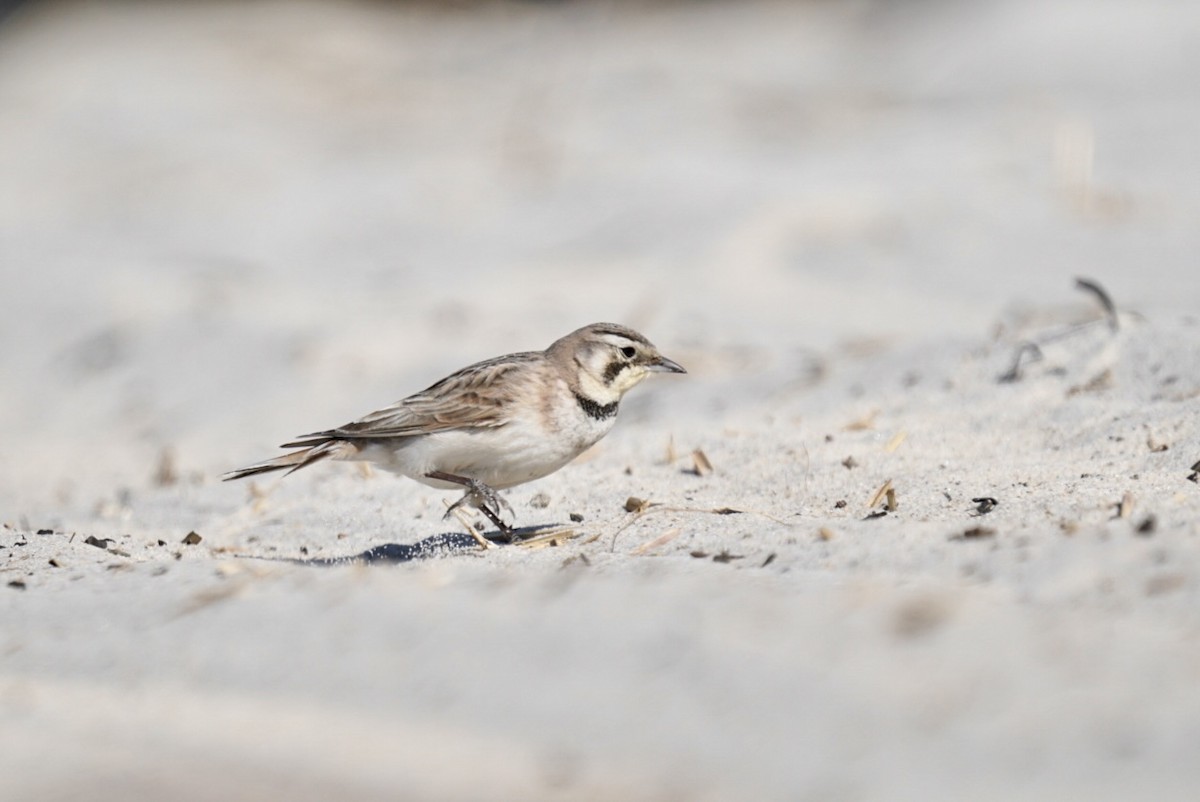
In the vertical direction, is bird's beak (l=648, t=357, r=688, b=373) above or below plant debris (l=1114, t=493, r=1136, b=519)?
above

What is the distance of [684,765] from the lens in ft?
8.93

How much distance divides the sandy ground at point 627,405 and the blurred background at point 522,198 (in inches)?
2.3

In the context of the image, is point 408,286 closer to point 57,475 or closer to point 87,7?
point 57,475

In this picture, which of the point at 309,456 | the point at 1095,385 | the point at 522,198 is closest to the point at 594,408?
the point at 309,456

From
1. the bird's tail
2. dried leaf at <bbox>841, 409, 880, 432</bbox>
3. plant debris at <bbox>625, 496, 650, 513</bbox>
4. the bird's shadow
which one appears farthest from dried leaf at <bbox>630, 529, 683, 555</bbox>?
dried leaf at <bbox>841, 409, 880, 432</bbox>

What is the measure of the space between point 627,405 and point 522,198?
5.05 m

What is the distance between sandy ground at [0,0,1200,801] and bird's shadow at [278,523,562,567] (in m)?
0.04

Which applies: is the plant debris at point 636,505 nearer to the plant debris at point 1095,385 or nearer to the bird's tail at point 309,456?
the bird's tail at point 309,456

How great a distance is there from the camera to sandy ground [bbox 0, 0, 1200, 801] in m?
2.86

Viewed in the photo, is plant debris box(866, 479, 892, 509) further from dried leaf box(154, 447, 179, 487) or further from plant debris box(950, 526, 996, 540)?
dried leaf box(154, 447, 179, 487)

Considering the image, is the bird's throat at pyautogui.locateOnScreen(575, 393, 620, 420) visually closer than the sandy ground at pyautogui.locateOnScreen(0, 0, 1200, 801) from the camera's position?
Result: No

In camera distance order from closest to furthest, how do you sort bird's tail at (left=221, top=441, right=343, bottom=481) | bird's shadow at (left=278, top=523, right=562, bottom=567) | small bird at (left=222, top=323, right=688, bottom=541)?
bird's shadow at (left=278, top=523, right=562, bottom=567) < small bird at (left=222, top=323, right=688, bottom=541) < bird's tail at (left=221, top=441, right=343, bottom=481)

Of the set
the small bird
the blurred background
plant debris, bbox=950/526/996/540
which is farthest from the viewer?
the blurred background

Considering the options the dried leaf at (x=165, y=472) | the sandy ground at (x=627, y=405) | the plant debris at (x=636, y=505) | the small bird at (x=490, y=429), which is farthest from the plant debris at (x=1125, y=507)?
the dried leaf at (x=165, y=472)
